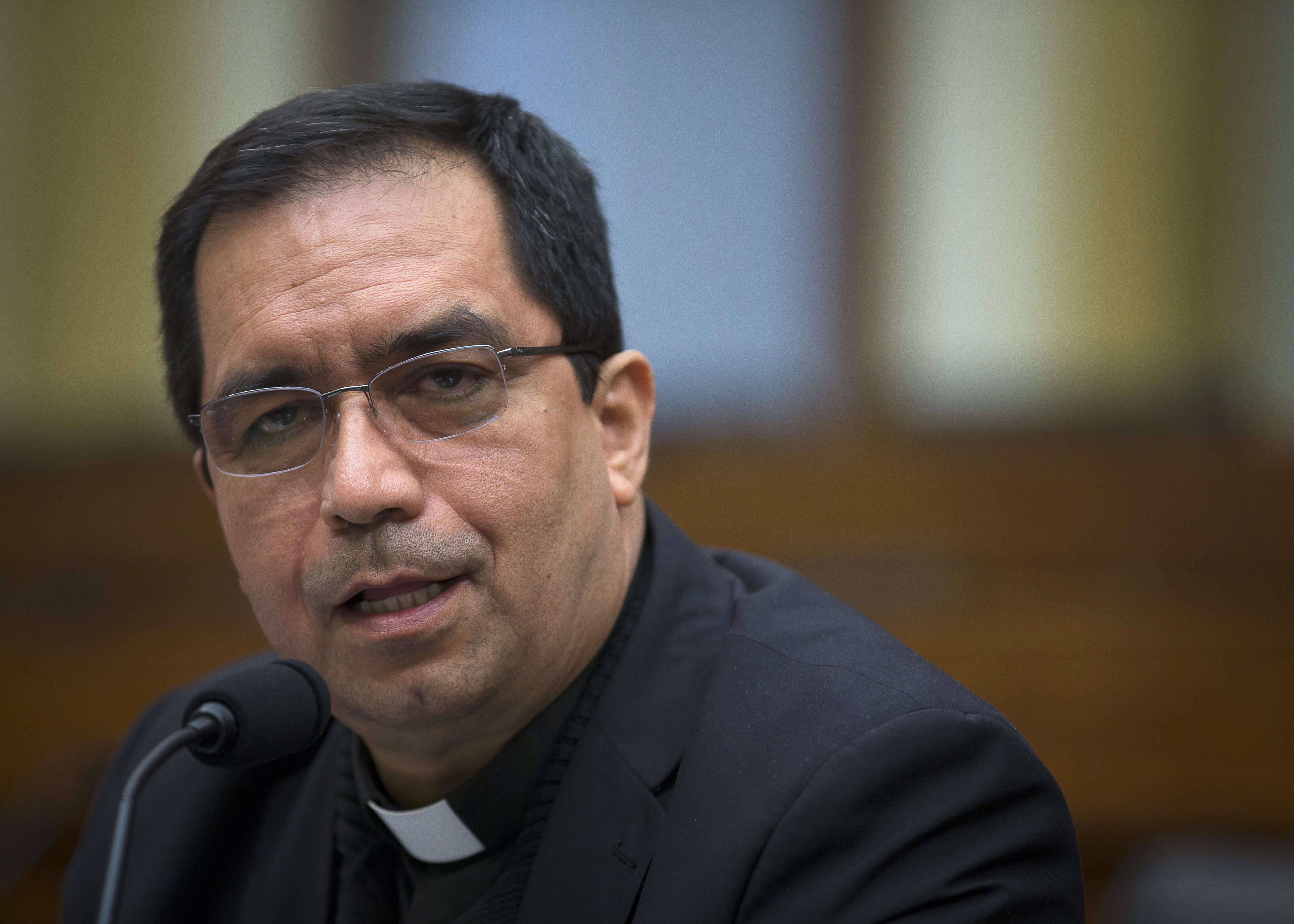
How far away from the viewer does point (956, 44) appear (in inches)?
154

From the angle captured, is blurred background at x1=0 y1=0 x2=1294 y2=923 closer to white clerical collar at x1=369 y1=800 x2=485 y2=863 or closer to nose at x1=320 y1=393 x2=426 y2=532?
white clerical collar at x1=369 y1=800 x2=485 y2=863

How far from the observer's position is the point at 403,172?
1520mm

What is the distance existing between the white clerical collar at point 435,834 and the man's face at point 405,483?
15 centimetres

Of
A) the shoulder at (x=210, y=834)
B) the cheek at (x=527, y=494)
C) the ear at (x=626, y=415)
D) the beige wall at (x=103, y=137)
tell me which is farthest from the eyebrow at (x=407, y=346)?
the beige wall at (x=103, y=137)

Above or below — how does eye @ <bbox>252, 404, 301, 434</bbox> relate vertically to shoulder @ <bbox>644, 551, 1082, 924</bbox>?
above

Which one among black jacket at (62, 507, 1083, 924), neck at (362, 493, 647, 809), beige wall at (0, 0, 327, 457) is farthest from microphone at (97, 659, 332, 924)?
beige wall at (0, 0, 327, 457)

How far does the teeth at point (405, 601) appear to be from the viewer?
4.60 ft

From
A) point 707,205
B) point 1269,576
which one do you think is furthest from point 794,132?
point 1269,576

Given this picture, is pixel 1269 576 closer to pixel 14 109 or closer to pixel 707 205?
pixel 707 205

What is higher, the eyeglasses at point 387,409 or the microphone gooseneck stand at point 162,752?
the eyeglasses at point 387,409

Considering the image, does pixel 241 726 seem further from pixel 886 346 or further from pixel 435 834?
pixel 886 346

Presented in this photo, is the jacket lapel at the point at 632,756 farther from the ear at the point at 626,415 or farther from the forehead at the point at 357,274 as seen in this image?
the forehead at the point at 357,274

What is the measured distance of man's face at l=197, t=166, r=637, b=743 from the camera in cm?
140

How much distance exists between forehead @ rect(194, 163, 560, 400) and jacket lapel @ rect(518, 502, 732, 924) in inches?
16.9
